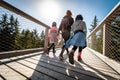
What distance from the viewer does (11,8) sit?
8.93ft

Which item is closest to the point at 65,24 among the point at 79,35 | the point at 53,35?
the point at 79,35

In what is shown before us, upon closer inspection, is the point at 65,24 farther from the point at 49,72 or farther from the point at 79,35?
the point at 49,72

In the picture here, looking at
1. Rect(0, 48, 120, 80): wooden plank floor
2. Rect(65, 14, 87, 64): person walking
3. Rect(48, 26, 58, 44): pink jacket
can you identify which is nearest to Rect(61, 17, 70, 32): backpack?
Rect(65, 14, 87, 64): person walking

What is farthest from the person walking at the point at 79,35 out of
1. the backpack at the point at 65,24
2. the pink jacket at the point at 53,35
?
the pink jacket at the point at 53,35

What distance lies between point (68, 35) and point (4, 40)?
191 cm

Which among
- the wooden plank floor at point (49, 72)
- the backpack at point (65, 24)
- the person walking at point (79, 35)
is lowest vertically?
the wooden plank floor at point (49, 72)

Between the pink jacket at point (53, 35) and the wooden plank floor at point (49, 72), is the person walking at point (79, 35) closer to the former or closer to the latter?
the wooden plank floor at point (49, 72)

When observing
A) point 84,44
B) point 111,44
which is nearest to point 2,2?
point 84,44

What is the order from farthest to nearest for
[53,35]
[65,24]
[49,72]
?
[53,35] → [65,24] → [49,72]

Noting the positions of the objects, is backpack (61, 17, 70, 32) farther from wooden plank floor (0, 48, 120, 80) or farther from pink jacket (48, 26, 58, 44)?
wooden plank floor (0, 48, 120, 80)

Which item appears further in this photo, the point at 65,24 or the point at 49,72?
the point at 65,24

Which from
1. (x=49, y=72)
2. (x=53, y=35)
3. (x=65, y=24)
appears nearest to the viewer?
(x=49, y=72)

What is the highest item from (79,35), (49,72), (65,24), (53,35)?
(65,24)

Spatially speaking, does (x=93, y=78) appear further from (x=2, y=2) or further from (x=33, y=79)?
(x=2, y=2)
